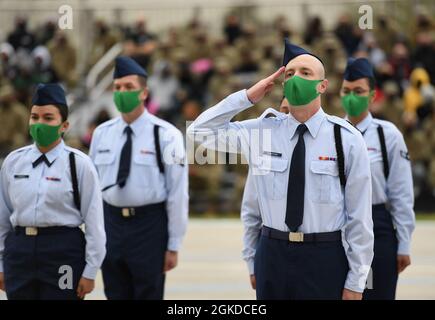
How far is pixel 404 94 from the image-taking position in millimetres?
18406

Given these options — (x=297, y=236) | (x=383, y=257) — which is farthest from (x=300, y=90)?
(x=383, y=257)

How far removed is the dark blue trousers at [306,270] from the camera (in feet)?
19.6

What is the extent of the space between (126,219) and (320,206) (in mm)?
2790

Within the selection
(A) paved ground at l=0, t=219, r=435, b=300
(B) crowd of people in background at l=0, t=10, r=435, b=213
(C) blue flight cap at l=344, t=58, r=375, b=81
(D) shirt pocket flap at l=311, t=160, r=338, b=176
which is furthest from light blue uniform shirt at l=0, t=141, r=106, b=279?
(B) crowd of people in background at l=0, t=10, r=435, b=213

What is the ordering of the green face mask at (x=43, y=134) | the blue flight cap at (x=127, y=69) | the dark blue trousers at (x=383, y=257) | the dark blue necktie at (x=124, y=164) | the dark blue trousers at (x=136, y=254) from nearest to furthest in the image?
1. the green face mask at (x=43, y=134)
2. the dark blue trousers at (x=383, y=257)
3. the dark blue trousers at (x=136, y=254)
4. the dark blue necktie at (x=124, y=164)
5. the blue flight cap at (x=127, y=69)

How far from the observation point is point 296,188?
237 inches

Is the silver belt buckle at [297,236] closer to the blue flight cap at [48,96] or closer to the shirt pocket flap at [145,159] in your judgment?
the blue flight cap at [48,96]

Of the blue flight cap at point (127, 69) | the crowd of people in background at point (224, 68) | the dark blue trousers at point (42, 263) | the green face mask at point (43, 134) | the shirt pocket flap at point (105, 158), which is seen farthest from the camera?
→ the crowd of people in background at point (224, 68)

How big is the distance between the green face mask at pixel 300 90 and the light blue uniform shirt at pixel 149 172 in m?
2.56

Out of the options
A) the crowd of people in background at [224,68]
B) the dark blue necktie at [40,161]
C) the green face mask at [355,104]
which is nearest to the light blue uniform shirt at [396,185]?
the green face mask at [355,104]

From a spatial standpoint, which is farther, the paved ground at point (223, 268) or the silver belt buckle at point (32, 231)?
the paved ground at point (223, 268)

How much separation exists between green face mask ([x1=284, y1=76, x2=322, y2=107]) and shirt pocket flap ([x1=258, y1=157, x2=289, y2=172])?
0.35 metres
